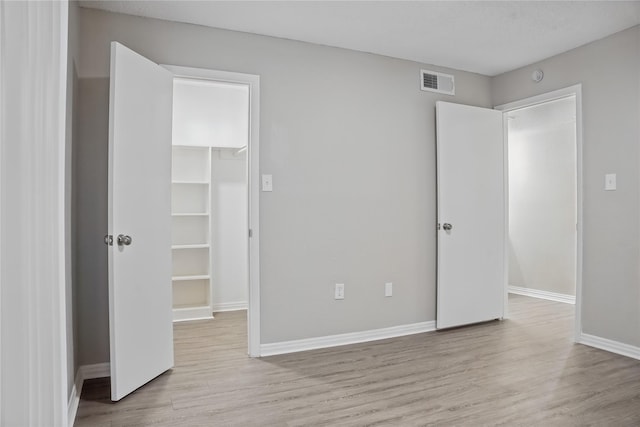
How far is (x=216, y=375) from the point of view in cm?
283

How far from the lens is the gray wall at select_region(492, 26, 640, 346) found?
10.3ft

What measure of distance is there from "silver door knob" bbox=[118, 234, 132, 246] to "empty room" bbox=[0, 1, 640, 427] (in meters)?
0.01

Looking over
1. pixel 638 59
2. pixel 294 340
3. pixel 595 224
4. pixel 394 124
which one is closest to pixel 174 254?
pixel 294 340

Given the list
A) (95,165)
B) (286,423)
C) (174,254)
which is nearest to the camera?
(286,423)

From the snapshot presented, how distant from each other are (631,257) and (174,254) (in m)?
4.22

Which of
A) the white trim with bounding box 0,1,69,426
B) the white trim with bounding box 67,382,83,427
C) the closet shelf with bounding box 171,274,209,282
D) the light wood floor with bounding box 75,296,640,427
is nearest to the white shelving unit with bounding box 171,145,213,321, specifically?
the closet shelf with bounding box 171,274,209,282

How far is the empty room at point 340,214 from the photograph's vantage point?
2445 mm

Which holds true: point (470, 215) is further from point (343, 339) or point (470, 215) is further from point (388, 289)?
point (343, 339)

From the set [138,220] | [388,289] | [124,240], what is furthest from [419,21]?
[124,240]

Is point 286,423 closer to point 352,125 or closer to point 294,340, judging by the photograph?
point 294,340

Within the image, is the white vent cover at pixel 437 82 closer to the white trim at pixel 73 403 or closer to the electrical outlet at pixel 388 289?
the electrical outlet at pixel 388 289

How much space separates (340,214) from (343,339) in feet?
3.39

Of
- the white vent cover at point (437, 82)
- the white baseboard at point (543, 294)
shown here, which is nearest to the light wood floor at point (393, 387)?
the white baseboard at point (543, 294)

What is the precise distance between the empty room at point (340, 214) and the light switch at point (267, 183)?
0.02 metres
